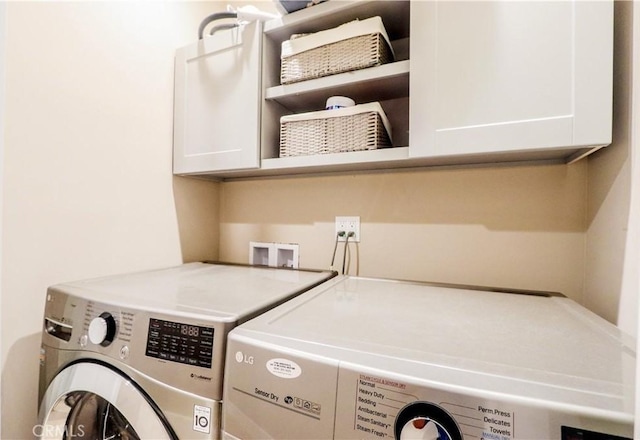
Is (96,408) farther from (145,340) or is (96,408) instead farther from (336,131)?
(336,131)

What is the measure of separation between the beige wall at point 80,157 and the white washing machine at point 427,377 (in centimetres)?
80

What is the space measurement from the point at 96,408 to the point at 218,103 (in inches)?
44.0

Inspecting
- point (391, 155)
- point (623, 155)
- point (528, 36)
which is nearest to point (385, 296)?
point (391, 155)

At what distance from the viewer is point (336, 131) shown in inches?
42.9

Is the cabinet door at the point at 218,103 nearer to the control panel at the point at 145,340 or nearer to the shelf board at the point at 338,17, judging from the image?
the shelf board at the point at 338,17

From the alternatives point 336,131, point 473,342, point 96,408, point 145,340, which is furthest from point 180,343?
point 336,131

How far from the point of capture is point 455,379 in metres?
0.45

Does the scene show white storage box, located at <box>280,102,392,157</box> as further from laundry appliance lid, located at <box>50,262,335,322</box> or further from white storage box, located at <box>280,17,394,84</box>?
laundry appliance lid, located at <box>50,262,335,322</box>

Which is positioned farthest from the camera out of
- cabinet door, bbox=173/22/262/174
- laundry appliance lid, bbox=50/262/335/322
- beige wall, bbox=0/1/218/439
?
cabinet door, bbox=173/22/262/174

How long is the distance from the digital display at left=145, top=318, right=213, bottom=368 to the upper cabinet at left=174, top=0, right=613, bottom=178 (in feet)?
2.26

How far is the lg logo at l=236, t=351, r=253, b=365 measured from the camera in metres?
0.58

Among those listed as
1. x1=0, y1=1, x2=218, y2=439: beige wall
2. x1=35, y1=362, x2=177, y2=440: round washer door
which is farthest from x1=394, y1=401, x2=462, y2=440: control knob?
x1=0, y1=1, x2=218, y2=439: beige wall

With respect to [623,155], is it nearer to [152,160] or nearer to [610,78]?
[610,78]

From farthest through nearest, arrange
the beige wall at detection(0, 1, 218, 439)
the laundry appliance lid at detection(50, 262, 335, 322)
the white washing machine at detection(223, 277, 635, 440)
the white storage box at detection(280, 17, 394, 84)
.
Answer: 1. the white storage box at detection(280, 17, 394, 84)
2. the beige wall at detection(0, 1, 218, 439)
3. the laundry appliance lid at detection(50, 262, 335, 322)
4. the white washing machine at detection(223, 277, 635, 440)
